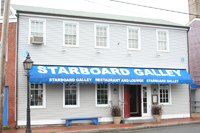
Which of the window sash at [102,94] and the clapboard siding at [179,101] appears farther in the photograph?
the clapboard siding at [179,101]

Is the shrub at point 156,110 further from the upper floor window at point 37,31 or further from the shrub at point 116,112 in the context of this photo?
the upper floor window at point 37,31

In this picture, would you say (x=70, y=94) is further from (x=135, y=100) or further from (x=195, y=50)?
(x=195, y=50)

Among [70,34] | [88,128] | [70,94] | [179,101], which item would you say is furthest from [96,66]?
[179,101]

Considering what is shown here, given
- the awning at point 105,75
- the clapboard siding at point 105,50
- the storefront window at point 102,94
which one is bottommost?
the storefront window at point 102,94

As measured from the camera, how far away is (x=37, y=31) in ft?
47.1

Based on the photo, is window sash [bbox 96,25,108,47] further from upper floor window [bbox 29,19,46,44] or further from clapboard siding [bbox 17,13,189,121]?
upper floor window [bbox 29,19,46,44]

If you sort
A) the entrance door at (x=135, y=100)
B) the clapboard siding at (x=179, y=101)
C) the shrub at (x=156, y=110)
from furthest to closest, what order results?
the entrance door at (x=135, y=100), the clapboard siding at (x=179, y=101), the shrub at (x=156, y=110)

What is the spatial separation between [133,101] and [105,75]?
16.6 ft

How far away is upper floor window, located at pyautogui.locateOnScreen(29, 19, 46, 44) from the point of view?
14.0m

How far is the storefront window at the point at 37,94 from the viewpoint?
14008 millimetres

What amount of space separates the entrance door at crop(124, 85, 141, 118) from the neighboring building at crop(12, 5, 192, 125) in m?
0.06

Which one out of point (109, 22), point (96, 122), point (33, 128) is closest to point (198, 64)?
point (109, 22)

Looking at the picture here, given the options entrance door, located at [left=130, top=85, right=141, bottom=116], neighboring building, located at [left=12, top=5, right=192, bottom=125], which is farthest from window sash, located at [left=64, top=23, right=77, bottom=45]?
entrance door, located at [left=130, top=85, right=141, bottom=116]

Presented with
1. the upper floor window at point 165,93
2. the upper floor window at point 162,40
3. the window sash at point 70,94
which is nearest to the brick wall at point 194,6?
the upper floor window at point 162,40
